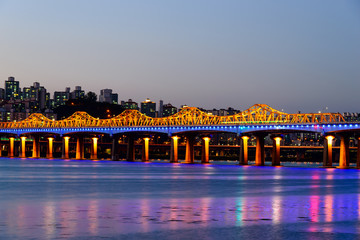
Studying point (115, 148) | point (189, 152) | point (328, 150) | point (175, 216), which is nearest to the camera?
point (175, 216)

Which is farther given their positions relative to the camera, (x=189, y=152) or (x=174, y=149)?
(x=174, y=149)

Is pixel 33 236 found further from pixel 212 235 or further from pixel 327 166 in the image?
pixel 327 166

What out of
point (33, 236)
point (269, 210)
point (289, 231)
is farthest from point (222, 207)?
point (33, 236)

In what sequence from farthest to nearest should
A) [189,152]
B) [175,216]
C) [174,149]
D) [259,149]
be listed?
[174,149], [189,152], [259,149], [175,216]

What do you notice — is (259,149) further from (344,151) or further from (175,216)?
(175,216)

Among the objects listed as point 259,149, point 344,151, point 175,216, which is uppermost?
point 259,149

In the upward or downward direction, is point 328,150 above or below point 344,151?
above

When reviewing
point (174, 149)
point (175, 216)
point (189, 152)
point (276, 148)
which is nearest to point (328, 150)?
point (276, 148)

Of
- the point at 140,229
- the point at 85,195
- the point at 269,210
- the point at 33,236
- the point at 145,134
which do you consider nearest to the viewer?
the point at 33,236

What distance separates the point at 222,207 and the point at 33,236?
644 inches

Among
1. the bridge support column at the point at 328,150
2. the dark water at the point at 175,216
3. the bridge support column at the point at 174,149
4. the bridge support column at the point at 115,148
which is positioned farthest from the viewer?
the bridge support column at the point at 115,148

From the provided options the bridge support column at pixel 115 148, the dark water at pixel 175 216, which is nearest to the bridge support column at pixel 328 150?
the bridge support column at pixel 115 148

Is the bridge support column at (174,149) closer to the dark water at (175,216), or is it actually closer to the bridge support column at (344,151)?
the bridge support column at (344,151)

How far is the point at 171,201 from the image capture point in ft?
143
